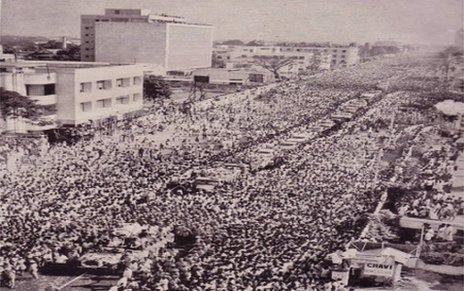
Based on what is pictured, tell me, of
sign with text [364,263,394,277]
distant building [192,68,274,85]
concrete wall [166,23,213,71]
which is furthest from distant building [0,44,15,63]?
sign with text [364,263,394,277]

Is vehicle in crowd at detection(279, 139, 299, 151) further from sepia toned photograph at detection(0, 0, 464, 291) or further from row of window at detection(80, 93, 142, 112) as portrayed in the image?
row of window at detection(80, 93, 142, 112)

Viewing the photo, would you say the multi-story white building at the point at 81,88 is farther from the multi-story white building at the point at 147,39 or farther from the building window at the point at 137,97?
the multi-story white building at the point at 147,39

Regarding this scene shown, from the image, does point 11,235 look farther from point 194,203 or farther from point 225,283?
point 225,283

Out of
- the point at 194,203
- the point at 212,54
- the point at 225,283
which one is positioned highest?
the point at 212,54

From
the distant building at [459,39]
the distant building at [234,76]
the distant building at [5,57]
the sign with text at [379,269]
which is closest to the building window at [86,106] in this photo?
the distant building at [234,76]

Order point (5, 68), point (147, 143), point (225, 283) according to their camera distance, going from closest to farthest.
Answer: point (225, 283)
point (147, 143)
point (5, 68)

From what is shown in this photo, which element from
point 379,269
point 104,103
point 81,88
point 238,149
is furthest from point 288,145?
point 81,88

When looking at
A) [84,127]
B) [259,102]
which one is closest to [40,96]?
[84,127]
